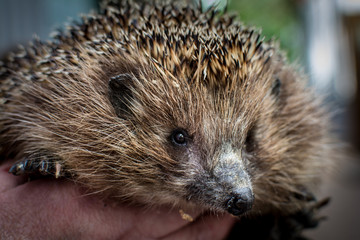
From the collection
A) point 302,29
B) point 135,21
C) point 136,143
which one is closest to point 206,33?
point 135,21

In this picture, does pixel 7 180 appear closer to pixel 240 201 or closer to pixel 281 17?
pixel 240 201

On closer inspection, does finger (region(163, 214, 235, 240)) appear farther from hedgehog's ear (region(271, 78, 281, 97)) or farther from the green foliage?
the green foliage

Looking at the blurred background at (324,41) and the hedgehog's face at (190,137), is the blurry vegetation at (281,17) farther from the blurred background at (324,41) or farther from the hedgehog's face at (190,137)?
the hedgehog's face at (190,137)

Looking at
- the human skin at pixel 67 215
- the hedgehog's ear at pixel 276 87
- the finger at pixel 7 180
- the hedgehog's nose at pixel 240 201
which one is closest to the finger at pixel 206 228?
the human skin at pixel 67 215

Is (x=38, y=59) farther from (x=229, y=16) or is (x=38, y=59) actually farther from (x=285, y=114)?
(x=285, y=114)

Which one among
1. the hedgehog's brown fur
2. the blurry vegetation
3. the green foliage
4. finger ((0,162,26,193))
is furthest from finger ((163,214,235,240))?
the green foliage

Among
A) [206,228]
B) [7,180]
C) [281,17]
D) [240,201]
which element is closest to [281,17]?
[281,17]

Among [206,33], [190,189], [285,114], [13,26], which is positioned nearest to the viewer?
[190,189]

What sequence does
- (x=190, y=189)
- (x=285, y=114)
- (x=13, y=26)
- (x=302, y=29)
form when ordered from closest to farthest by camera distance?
1. (x=190, y=189)
2. (x=285, y=114)
3. (x=13, y=26)
4. (x=302, y=29)
